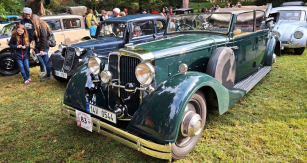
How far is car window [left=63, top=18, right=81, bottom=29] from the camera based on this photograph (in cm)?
812

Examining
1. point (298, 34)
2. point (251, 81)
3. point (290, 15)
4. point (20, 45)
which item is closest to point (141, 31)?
point (20, 45)

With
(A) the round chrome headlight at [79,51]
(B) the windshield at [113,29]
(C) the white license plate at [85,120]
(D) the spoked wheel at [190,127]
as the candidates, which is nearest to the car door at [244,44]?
(D) the spoked wheel at [190,127]

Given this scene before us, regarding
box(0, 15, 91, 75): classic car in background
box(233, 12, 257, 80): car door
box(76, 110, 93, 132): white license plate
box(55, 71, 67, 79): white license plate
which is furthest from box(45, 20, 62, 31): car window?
box(233, 12, 257, 80): car door

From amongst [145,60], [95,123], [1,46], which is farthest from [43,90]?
[145,60]

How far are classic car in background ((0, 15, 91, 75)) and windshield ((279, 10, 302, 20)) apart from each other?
8.28 m

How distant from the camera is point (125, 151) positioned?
280 cm

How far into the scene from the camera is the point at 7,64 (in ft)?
22.0

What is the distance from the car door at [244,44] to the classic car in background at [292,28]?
12.9ft

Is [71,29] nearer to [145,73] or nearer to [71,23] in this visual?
[71,23]

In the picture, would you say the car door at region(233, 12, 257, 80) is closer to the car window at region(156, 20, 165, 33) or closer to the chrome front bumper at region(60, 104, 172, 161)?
A: the chrome front bumper at region(60, 104, 172, 161)

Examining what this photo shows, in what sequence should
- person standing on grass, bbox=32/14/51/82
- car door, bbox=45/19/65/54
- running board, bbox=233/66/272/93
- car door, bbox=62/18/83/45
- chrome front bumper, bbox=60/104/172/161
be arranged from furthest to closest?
car door, bbox=62/18/83/45, car door, bbox=45/19/65/54, person standing on grass, bbox=32/14/51/82, running board, bbox=233/66/272/93, chrome front bumper, bbox=60/104/172/161

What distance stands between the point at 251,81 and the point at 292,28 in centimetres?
520

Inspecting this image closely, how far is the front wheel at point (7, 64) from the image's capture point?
659 cm

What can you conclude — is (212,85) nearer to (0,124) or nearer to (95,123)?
(95,123)
